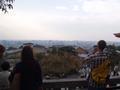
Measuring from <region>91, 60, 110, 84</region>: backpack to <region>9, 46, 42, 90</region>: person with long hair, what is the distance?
1.24m

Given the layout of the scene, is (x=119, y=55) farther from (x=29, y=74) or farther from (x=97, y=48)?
(x=29, y=74)

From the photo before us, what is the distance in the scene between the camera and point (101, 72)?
8.17 metres

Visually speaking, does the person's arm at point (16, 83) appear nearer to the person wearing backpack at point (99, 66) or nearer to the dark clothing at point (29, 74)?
the dark clothing at point (29, 74)

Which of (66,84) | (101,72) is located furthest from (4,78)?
(101,72)

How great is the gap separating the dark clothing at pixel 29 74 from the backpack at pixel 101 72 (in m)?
1.24

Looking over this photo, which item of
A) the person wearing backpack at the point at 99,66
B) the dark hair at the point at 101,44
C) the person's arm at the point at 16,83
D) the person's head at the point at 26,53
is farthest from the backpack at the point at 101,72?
the person's arm at the point at 16,83

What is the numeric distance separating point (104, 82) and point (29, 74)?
1.67 meters

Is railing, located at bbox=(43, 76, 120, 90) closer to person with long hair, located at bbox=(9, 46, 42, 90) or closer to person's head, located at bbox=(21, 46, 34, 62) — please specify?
person with long hair, located at bbox=(9, 46, 42, 90)

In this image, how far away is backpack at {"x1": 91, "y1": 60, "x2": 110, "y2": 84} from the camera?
8148 mm

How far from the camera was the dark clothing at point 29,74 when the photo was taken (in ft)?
24.1

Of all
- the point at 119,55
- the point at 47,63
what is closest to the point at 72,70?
the point at 47,63

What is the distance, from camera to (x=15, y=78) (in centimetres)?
730

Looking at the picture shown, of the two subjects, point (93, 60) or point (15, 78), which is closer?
point (15, 78)

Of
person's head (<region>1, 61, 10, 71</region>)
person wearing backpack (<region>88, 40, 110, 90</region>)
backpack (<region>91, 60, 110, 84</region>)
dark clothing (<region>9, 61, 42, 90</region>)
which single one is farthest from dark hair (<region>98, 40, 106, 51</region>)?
person's head (<region>1, 61, 10, 71</region>)
